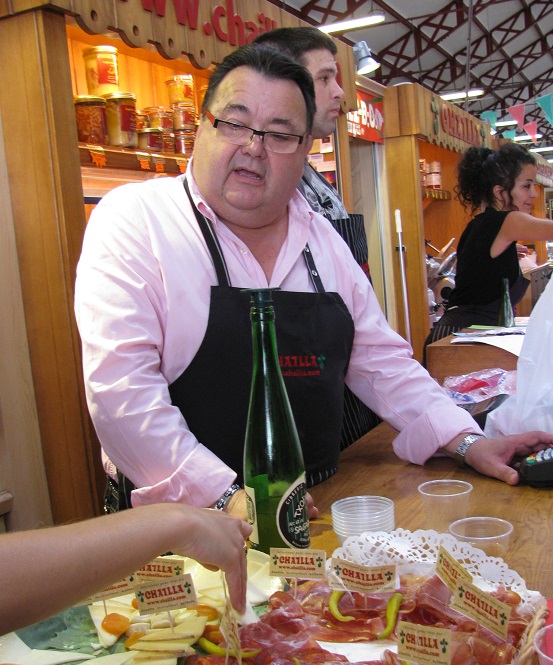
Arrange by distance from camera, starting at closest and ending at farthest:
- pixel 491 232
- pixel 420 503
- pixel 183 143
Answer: pixel 420 503, pixel 183 143, pixel 491 232

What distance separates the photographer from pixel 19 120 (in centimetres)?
270

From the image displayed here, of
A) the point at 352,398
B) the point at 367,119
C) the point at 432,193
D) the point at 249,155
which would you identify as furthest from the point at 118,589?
the point at 432,193

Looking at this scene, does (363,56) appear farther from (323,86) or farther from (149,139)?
(323,86)

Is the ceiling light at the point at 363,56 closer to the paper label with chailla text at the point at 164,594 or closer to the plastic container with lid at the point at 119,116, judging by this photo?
the plastic container with lid at the point at 119,116

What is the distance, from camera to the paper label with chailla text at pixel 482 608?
80cm

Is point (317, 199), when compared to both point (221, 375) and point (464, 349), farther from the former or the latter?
point (221, 375)

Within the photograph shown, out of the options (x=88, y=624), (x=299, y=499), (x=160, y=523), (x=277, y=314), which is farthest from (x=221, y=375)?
(x=160, y=523)

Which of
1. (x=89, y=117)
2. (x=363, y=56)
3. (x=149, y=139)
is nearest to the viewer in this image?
(x=89, y=117)

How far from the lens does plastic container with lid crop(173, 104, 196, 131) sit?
3.52 metres

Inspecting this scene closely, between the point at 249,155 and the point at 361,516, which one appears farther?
the point at 249,155

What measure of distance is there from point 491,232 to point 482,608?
3205 mm

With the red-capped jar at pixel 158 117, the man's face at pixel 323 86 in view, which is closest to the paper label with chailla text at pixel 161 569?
the man's face at pixel 323 86

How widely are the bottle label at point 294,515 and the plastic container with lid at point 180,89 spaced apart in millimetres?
2863

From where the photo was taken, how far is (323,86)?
2.47 meters
